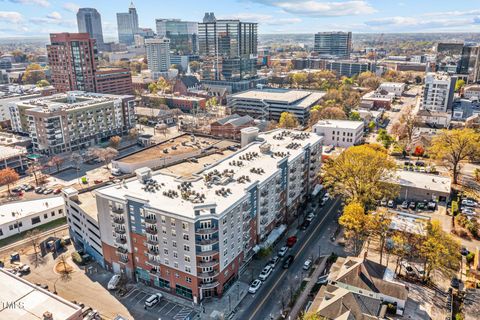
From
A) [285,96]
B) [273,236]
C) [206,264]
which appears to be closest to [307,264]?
[273,236]

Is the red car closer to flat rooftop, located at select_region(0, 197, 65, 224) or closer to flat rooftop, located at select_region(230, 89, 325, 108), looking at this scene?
flat rooftop, located at select_region(0, 197, 65, 224)

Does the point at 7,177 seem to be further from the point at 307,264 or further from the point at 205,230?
the point at 307,264

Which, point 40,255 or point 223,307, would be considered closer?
point 223,307

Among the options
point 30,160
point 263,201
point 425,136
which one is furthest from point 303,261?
point 30,160

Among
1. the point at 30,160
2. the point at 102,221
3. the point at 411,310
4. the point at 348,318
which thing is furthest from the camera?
the point at 30,160

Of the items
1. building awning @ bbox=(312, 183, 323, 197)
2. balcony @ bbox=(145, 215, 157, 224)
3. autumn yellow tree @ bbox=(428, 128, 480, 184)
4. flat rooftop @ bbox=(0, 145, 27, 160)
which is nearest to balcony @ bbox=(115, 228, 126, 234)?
balcony @ bbox=(145, 215, 157, 224)

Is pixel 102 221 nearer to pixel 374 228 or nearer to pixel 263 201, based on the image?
pixel 263 201

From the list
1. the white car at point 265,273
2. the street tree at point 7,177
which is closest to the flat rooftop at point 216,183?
the white car at point 265,273
